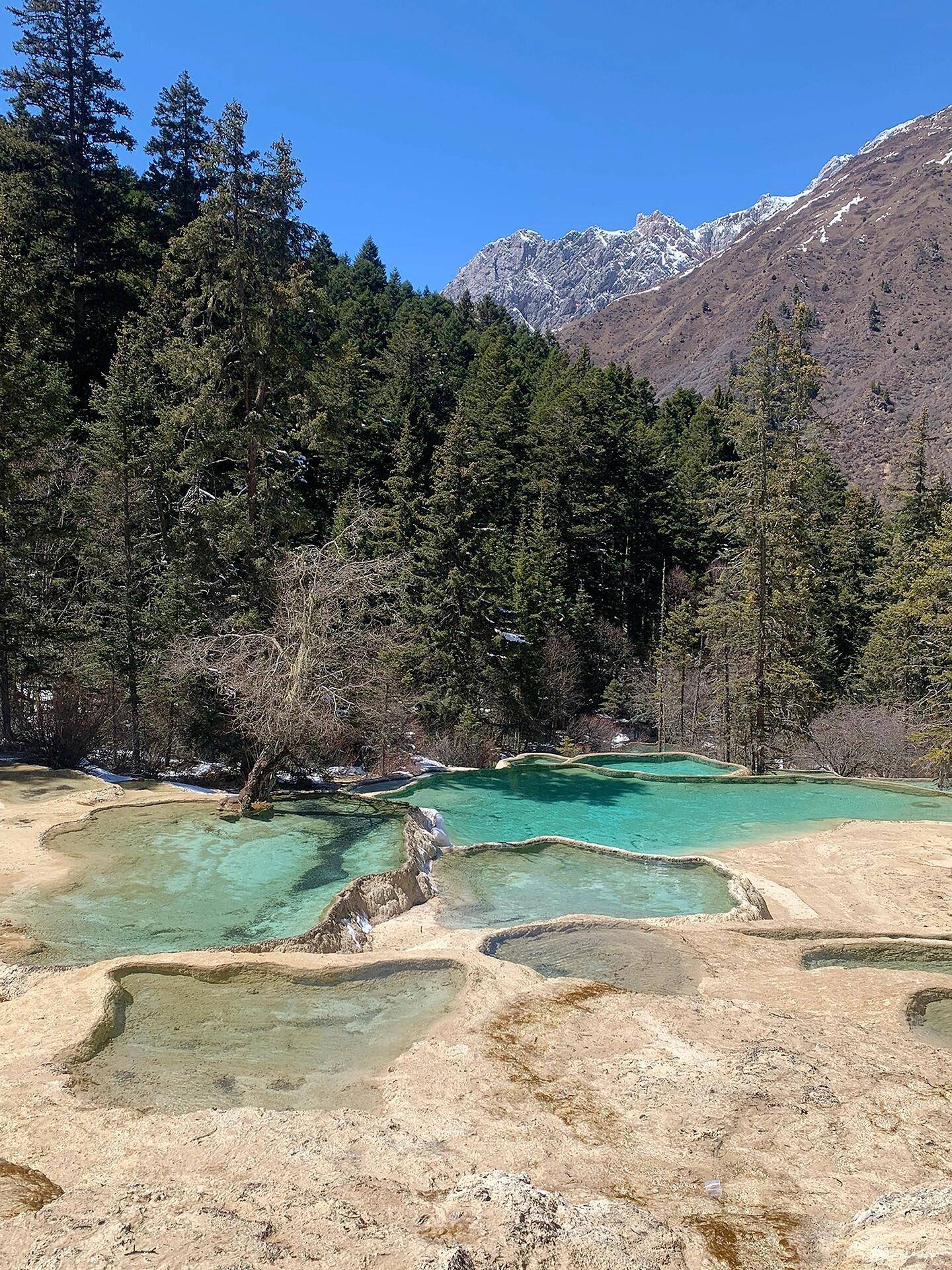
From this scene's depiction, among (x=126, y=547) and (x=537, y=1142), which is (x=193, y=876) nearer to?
(x=537, y=1142)

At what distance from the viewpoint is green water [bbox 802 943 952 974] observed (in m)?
8.16

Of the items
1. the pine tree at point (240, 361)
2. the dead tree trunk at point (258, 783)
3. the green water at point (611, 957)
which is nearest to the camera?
the green water at point (611, 957)

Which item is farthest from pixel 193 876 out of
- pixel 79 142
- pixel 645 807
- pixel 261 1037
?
pixel 79 142

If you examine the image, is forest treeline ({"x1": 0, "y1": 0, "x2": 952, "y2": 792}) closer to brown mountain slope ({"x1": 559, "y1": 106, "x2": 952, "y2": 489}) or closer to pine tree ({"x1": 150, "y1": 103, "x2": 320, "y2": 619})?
pine tree ({"x1": 150, "y1": 103, "x2": 320, "y2": 619})

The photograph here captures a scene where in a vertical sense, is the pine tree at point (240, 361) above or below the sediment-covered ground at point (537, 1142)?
above

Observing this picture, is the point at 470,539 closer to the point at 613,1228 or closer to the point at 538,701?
the point at 538,701

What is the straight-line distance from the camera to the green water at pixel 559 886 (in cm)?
1008

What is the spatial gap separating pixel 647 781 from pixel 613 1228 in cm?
1493

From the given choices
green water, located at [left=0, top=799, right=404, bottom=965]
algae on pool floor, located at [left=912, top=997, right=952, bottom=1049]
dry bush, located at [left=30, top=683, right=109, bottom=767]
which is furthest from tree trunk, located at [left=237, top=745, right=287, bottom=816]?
algae on pool floor, located at [left=912, top=997, right=952, bottom=1049]

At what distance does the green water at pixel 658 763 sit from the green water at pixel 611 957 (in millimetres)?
13239

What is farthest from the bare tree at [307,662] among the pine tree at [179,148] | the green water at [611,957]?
the pine tree at [179,148]

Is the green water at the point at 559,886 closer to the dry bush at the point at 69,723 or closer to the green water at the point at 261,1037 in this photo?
the green water at the point at 261,1037

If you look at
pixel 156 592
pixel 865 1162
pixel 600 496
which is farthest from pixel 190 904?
pixel 600 496

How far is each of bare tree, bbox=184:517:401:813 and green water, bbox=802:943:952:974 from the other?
7.34 meters
